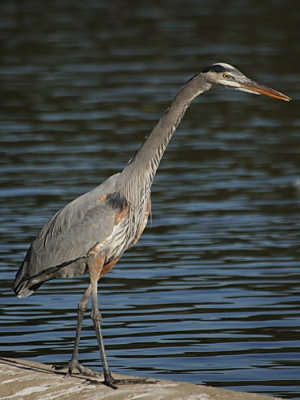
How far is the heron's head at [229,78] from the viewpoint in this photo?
843 centimetres

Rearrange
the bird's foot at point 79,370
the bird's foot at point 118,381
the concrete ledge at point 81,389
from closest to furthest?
the concrete ledge at point 81,389 < the bird's foot at point 118,381 < the bird's foot at point 79,370

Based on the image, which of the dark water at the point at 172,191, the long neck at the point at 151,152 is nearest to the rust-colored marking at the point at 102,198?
the long neck at the point at 151,152

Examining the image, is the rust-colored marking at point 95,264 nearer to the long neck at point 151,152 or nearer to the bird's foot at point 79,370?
the long neck at point 151,152

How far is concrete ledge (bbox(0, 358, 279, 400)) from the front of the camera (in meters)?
7.52

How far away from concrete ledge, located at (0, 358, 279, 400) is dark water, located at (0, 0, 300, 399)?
86cm

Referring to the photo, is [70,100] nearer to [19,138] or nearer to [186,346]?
[19,138]

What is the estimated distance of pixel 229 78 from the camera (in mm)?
8477

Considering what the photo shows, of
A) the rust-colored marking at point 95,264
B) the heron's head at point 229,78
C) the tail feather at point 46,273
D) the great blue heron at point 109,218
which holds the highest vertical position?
the heron's head at point 229,78

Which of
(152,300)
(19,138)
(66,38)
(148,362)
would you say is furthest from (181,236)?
(66,38)

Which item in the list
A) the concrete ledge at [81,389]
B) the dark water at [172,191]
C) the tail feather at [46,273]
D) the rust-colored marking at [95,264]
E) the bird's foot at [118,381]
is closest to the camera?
the concrete ledge at [81,389]

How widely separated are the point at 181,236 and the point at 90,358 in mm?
3997

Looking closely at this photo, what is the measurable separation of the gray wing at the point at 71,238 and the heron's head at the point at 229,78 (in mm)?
989

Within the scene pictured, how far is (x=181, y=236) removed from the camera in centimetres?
1323

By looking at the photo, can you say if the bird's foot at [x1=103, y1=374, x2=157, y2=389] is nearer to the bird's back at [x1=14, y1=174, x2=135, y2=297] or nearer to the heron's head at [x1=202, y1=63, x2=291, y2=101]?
the bird's back at [x1=14, y1=174, x2=135, y2=297]
